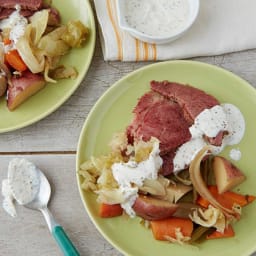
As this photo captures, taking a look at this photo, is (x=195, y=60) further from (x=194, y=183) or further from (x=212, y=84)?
(x=194, y=183)

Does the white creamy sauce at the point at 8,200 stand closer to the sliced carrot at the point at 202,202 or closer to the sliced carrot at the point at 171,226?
the sliced carrot at the point at 171,226

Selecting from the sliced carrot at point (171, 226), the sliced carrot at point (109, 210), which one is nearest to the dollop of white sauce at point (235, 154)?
the sliced carrot at point (171, 226)

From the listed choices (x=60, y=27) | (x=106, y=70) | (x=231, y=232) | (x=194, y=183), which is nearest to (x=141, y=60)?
(x=106, y=70)

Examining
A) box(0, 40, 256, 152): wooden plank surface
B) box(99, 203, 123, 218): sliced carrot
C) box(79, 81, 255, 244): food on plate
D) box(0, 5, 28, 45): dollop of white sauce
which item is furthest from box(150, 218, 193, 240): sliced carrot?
box(0, 5, 28, 45): dollop of white sauce

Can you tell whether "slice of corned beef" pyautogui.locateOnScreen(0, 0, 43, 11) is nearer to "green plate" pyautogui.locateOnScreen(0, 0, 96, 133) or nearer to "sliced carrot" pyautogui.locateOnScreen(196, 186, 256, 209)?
"green plate" pyautogui.locateOnScreen(0, 0, 96, 133)

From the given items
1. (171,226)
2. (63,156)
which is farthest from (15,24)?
(171,226)

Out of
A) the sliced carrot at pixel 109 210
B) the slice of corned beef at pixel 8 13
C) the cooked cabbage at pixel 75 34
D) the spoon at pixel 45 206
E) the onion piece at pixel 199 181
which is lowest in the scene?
the spoon at pixel 45 206
